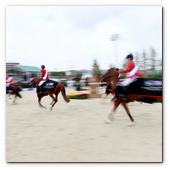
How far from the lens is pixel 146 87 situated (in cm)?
395

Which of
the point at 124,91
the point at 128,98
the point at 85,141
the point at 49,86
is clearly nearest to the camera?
the point at 85,141

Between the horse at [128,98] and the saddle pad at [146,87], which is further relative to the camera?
the horse at [128,98]

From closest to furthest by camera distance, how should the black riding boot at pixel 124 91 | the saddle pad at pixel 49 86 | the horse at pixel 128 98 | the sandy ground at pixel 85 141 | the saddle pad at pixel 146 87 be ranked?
the sandy ground at pixel 85 141 → the saddle pad at pixel 146 87 → the horse at pixel 128 98 → the black riding boot at pixel 124 91 → the saddle pad at pixel 49 86

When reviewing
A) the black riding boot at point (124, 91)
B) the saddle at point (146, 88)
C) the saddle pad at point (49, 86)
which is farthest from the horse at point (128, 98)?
the saddle pad at point (49, 86)

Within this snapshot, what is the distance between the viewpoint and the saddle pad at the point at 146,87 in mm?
3844

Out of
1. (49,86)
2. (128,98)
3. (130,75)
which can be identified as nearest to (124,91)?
(128,98)

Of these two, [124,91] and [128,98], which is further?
[128,98]

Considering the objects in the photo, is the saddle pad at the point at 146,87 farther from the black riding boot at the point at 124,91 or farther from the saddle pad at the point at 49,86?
the saddle pad at the point at 49,86

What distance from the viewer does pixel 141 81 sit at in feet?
13.4

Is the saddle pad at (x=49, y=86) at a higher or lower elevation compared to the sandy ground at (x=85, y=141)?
higher

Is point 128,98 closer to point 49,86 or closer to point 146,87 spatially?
point 146,87

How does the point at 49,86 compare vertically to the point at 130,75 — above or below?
below

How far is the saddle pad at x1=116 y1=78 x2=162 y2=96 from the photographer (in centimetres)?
384

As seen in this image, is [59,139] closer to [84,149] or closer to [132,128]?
[84,149]
